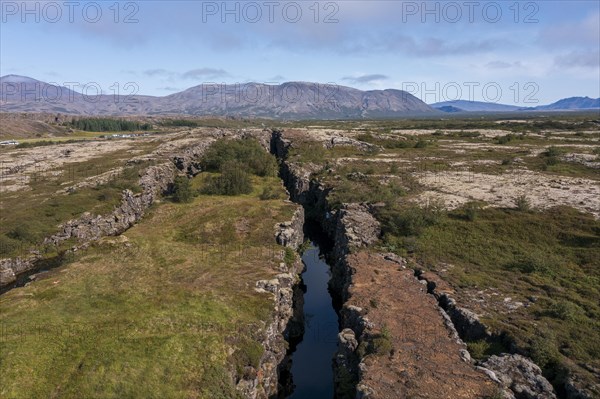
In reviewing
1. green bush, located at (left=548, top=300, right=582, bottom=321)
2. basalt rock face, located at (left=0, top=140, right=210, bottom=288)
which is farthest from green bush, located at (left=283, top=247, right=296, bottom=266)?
basalt rock face, located at (left=0, top=140, right=210, bottom=288)

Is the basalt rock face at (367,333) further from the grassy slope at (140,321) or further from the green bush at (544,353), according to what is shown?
the grassy slope at (140,321)

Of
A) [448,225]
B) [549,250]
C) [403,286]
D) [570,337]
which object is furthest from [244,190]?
[570,337]

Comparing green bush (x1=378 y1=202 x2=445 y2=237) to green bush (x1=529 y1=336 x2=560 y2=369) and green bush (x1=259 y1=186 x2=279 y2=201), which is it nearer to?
green bush (x1=259 y1=186 x2=279 y2=201)

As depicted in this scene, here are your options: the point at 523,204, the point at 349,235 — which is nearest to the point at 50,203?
the point at 349,235

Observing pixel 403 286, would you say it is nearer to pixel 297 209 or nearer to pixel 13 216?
pixel 297 209

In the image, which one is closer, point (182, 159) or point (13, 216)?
point (13, 216)

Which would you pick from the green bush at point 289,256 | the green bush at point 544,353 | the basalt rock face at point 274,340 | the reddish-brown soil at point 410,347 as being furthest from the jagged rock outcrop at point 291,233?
the green bush at point 544,353
